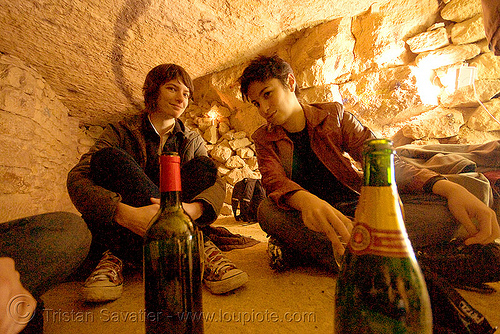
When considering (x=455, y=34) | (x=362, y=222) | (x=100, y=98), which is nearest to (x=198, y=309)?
(x=362, y=222)

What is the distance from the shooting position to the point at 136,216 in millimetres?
902

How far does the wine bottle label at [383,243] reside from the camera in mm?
361

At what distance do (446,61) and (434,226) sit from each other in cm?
234

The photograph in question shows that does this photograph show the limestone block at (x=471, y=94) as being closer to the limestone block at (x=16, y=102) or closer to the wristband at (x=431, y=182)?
the wristband at (x=431, y=182)

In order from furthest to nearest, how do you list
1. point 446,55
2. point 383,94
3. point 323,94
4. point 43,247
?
point 323,94
point 383,94
point 446,55
point 43,247

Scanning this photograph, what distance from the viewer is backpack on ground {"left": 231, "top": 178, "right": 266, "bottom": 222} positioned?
2.93 m

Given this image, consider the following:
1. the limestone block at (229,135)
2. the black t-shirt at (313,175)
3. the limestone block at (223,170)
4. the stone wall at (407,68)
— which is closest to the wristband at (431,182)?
the black t-shirt at (313,175)

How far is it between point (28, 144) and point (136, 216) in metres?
2.65

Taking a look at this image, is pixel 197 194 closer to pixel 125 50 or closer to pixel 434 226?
pixel 434 226

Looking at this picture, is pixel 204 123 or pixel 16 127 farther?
pixel 204 123

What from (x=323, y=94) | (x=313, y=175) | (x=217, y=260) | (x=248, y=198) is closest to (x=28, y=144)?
(x=248, y=198)

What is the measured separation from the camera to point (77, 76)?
9.43ft

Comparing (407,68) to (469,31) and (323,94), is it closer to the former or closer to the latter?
(469,31)

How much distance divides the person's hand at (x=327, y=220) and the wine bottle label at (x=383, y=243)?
19 centimetres
